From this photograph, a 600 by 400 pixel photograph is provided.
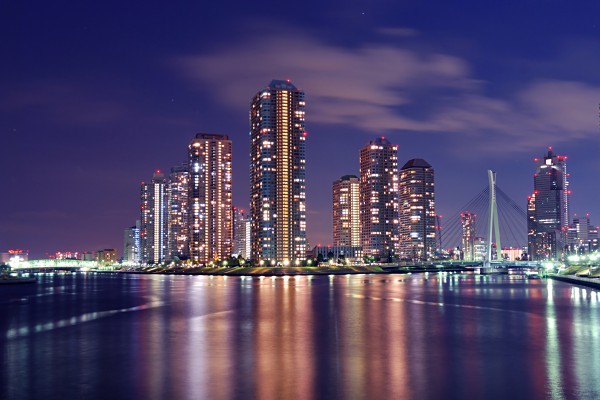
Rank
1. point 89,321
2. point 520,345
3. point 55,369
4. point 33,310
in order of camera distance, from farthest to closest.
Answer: point 33,310
point 89,321
point 520,345
point 55,369

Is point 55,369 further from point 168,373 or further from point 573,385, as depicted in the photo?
point 573,385

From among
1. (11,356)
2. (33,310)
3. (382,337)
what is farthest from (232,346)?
(33,310)

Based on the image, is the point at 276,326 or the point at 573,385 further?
the point at 276,326

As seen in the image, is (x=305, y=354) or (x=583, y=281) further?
(x=583, y=281)

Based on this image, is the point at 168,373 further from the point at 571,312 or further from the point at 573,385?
the point at 571,312

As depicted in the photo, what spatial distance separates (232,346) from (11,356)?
15304 millimetres

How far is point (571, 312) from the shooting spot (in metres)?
69.8

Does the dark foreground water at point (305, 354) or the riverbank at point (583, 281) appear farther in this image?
the riverbank at point (583, 281)

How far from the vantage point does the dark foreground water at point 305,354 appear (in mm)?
29500

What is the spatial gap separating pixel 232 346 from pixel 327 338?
819 cm

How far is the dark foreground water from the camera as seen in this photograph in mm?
29500

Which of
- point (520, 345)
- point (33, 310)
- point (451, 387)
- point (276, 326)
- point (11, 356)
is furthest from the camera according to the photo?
point (33, 310)

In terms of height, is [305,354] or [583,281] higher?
[305,354]

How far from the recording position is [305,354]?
4003 centimetres
